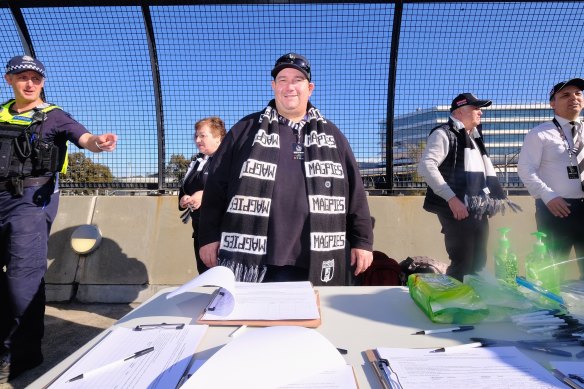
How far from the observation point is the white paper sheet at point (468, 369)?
73 centimetres

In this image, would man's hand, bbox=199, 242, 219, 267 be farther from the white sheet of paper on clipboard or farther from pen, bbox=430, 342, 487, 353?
pen, bbox=430, 342, 487, 353

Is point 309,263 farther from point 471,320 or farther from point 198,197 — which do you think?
point 198,197

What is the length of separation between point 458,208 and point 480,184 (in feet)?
1.14

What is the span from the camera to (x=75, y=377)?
757 mm

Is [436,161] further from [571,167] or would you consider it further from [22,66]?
[22,66]

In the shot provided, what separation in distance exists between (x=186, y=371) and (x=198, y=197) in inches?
101

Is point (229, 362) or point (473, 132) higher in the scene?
point (473, 132)

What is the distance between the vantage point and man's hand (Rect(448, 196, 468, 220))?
9.37 ft

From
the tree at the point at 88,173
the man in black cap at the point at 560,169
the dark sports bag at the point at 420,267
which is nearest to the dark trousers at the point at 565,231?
the man in black cap at the point at 560,169

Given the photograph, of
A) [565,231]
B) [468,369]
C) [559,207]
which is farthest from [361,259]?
[565,231]

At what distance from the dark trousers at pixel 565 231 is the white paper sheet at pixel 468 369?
8.02ft

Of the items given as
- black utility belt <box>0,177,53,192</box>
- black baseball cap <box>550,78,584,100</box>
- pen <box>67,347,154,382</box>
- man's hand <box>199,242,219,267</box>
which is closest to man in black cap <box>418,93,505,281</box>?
black baseball cap <box>550,78,584,100</box>

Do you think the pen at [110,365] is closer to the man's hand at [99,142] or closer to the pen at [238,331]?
the pen at [238,331]

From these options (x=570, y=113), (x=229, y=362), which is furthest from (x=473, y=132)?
(x=229, y=362)
